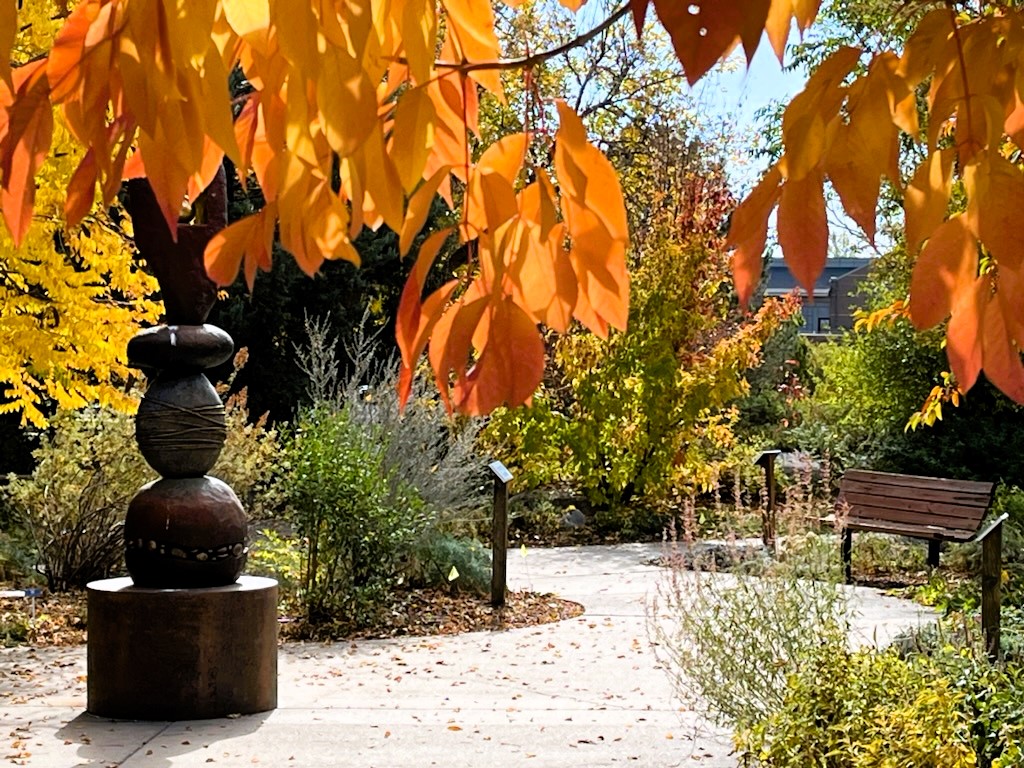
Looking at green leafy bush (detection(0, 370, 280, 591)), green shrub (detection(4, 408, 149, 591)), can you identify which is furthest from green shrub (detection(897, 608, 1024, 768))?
green shrub (detection(4, 408, 149, 591))

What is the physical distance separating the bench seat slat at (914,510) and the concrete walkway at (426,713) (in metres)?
2.01

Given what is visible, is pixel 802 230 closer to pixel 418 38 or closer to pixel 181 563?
pixel 418 38

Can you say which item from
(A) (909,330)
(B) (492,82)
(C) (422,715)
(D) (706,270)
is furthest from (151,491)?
(A) (909,330)

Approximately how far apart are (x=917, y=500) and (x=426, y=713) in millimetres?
6118

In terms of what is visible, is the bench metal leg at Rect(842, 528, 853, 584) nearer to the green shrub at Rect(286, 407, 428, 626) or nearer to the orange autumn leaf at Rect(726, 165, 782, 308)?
the green shrub at Rect(286, 407, 428, 626)

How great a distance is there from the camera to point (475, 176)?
1.47m

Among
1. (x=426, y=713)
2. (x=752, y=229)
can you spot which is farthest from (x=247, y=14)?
(x=426, y=713)

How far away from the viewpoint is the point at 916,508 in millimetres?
10859

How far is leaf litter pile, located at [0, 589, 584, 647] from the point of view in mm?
8336

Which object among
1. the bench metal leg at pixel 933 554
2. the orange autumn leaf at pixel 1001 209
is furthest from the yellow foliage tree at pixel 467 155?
the bench metal leg at pixel 933 554

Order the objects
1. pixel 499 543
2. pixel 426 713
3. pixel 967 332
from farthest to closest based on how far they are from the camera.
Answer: pixel 499 543
pixel 426 713
pixel 967 332

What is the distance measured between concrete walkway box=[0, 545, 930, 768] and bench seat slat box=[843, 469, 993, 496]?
2285mm

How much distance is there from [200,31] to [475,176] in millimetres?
337

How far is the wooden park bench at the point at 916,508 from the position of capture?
10.5m
